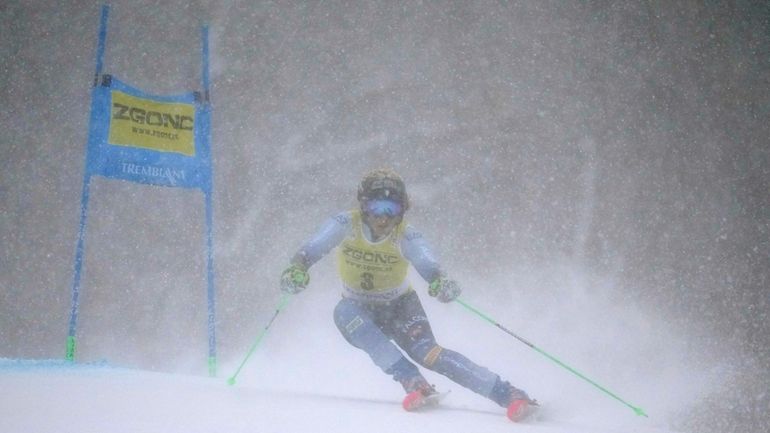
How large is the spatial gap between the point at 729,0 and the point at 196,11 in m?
9.25

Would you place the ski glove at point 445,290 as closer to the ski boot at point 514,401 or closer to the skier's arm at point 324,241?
the ski boot at point 514,401

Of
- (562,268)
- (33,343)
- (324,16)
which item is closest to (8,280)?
(33,343)

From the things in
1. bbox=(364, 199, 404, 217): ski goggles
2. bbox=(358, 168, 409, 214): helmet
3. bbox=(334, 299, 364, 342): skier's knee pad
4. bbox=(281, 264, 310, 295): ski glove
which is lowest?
bbox=(334, 299, 364, 342): skier's knee pad

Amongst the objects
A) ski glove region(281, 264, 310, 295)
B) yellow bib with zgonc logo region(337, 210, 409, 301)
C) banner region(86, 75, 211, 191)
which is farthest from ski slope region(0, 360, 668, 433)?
banner region(86, 75, 211, 191)

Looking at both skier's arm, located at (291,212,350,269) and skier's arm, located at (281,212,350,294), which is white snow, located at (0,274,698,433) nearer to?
skier's arm, located at (281,212,350,294)

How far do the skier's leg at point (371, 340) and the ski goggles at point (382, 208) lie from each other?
61cm

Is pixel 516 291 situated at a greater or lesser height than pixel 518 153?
lesser

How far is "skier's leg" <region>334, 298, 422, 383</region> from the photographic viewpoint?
308 centimetres

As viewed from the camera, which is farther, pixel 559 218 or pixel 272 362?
pixel 559 218

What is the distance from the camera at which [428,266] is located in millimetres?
3377

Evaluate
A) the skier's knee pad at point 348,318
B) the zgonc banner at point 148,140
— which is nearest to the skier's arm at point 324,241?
the skier's knee pad at point 348,318

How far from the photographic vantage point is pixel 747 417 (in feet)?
26.2

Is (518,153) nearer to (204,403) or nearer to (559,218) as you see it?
(559,218)

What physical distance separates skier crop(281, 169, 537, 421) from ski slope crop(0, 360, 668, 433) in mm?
397
